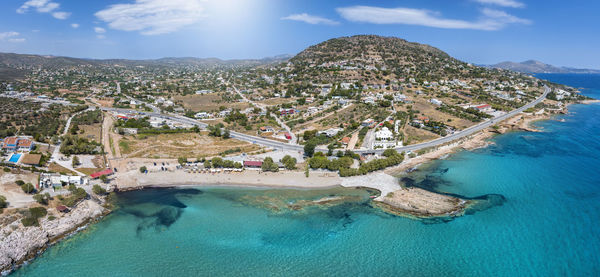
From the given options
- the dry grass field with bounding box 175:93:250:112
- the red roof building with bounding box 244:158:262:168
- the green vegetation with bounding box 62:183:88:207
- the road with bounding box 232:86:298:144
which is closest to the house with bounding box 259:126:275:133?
the road with bounding box 232:86:298:144

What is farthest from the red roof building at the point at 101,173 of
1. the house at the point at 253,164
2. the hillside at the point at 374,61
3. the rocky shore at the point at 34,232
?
the hillside at the point at 374,61

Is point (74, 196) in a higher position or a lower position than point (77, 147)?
lower

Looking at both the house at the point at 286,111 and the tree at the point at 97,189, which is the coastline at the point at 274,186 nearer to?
the tree at the point at 97,189

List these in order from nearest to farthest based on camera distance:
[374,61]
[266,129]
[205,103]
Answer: [266,129] < [205,103] < [374,61]

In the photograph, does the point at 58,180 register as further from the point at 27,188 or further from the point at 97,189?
the point at 97,189

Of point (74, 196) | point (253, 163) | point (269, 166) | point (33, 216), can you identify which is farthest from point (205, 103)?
point (33, 216)

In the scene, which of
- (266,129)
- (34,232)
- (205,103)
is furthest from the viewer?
(205,103)
